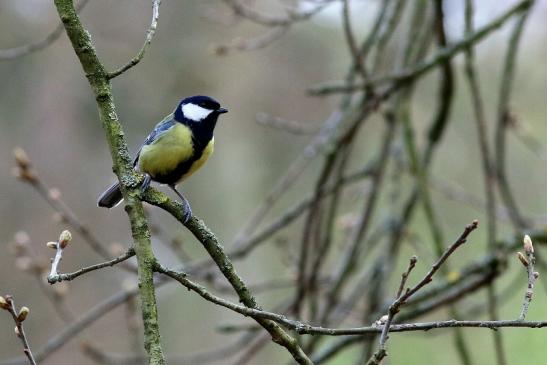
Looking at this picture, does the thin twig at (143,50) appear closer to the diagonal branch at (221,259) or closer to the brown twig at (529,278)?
the diagonal branch at (221,259)

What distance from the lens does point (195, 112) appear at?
7.13ft

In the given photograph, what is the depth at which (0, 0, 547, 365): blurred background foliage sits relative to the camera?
16.0ft

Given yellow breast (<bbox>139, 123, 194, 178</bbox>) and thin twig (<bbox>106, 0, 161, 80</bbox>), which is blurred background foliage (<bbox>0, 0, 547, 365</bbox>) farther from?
thin twig (<bbox>106, 0, 161, 80</bbox>)

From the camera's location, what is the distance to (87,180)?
5.52m

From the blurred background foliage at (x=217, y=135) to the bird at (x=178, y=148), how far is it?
2.45 meters

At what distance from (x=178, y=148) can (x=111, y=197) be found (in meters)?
0.32

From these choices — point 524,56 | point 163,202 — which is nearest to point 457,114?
point 524,56

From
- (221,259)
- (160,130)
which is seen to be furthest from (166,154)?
(221,259)

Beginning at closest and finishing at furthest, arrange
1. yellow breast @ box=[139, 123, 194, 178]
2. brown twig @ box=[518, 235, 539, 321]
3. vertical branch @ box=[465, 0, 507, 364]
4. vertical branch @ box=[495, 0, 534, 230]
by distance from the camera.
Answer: brown twig @ box=[518, 235, 539, 321], yellow breast @ box=[139, 123, 194, 178], vertical branch @ box=[465, 0, 507, 364], vertical branch @ box=[495, 0, 534, 230]

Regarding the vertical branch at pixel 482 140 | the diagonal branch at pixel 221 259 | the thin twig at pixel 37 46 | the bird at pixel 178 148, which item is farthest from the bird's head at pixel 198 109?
the vertical branch at pixel 482 140

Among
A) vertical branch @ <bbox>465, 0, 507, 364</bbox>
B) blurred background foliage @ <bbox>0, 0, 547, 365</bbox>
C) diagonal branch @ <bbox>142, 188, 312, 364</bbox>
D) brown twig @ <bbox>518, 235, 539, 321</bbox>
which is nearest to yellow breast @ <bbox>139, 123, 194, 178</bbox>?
diagonal branch @ <bbox>142, 188, 312, 364</bbox>

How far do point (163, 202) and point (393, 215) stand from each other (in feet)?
6.24

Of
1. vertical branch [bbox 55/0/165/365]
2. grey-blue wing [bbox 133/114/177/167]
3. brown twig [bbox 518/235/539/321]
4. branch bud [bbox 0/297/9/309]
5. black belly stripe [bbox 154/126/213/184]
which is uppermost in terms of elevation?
grey-blue wing [bbox 133/114/177/167]

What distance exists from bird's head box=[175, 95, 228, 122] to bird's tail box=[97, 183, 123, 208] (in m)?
0.27
